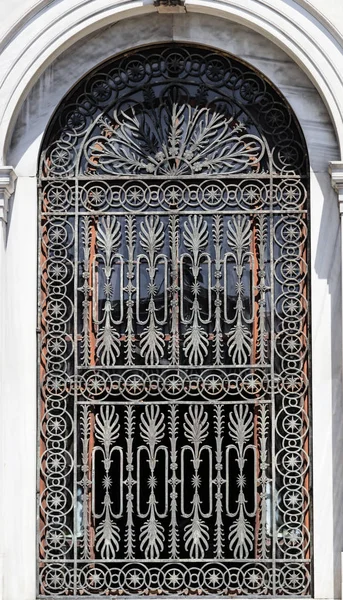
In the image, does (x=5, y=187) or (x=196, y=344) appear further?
(x=196, y=344)

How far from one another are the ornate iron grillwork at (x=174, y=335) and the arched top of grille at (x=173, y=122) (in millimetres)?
11

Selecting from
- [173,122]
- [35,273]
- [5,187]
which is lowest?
[35,273]

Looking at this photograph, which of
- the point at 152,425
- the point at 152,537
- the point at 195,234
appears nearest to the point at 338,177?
the point at 195,234

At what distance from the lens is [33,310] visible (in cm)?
759

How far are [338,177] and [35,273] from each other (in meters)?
2.37

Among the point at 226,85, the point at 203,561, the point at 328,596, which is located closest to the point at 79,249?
the point at 226,85

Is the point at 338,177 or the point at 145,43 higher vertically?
the point at 145,43

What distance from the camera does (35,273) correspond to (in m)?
7.62

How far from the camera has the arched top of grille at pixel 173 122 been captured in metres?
7.70

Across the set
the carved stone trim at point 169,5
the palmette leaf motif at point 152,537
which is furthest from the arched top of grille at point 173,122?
the palmette leaf motif at point 152,537

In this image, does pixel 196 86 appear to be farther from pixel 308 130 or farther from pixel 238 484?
pixel 238 484

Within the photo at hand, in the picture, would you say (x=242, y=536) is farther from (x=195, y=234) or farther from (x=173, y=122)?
(x=173, y=122)

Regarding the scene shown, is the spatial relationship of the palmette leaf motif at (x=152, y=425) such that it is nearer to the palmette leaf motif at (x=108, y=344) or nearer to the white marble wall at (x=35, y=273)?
the palmette leaf motif at (x=108, y=344)

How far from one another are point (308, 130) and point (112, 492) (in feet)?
10.2
